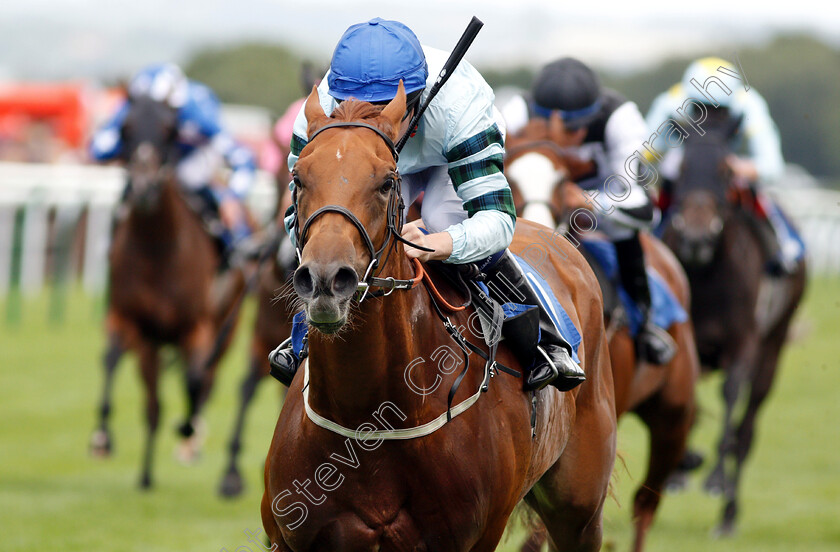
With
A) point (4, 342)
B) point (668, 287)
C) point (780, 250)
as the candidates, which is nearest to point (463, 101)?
point (668, 287)

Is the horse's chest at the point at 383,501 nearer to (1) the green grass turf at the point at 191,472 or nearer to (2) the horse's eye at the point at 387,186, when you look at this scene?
(2) the horse's eye at the point at 387,186

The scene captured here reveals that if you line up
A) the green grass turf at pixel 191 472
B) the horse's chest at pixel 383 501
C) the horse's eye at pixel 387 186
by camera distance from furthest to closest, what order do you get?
1. the green grass turf at pixel 191 472
2. the horse's chest at pixel 383 501
3. the horse's eye at pixel 387 186

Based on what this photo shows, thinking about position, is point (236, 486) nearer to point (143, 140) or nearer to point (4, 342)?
point (143, 140)

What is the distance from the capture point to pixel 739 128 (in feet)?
23.7

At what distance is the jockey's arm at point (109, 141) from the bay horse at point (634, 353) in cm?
390

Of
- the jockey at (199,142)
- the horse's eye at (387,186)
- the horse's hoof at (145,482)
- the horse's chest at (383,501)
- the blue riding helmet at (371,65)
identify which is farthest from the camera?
the jockey at (199,142)

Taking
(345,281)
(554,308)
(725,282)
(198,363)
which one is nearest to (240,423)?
(198,363)

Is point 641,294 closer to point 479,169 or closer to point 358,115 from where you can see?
Result: point 479,169

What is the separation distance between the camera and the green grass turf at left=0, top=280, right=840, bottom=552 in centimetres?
641

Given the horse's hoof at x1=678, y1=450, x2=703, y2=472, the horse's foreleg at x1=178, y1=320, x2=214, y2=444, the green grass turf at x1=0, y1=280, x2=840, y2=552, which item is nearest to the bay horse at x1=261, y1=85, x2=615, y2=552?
the green grass turf at x1=0, y1=280, x2=840, y2=552

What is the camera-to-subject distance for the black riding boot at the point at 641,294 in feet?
17.8

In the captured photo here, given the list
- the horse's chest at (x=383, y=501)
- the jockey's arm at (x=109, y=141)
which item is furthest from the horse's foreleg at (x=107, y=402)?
the horse's chest at (x=383, y=501)

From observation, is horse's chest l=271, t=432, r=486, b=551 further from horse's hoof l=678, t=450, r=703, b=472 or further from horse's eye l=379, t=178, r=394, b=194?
horse's hoof l=678, t=450, r=703, b=472

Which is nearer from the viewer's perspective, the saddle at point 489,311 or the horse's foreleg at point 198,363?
the saddle at point 489,311
